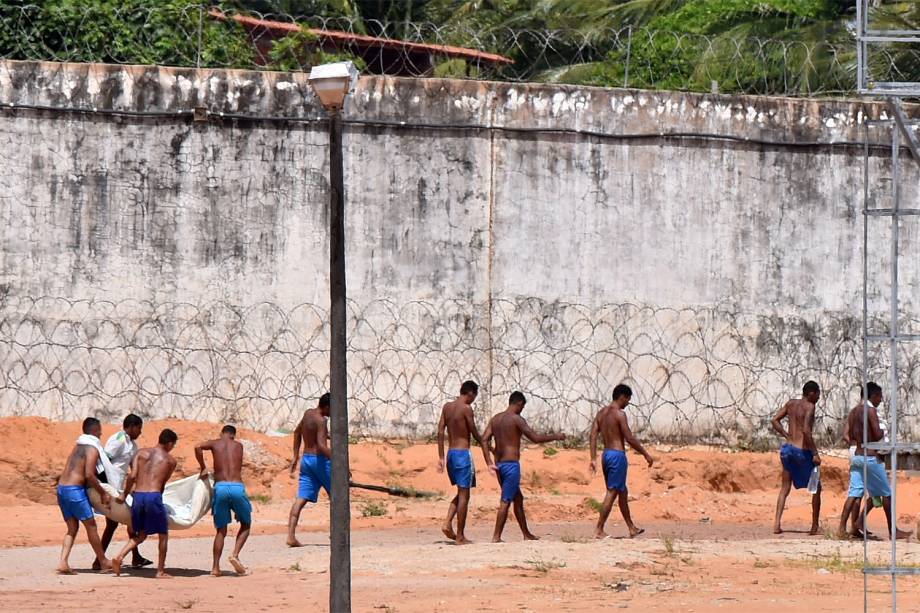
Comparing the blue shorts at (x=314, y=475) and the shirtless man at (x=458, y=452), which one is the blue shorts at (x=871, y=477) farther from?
the blue shorts at (x=314, y=475)

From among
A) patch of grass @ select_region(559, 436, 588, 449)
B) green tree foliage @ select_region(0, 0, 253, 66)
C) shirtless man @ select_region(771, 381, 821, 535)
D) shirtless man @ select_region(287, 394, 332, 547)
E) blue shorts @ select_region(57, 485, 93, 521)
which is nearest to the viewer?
blue shorts @ select_region(57, 485, 93, 521)

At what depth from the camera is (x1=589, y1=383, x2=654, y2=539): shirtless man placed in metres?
15.2

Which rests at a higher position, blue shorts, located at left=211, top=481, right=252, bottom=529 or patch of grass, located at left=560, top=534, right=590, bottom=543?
blue shorts, located at left=211, top=481, right=252, bottom=529

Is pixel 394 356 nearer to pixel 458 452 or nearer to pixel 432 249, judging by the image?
pixel 432 249

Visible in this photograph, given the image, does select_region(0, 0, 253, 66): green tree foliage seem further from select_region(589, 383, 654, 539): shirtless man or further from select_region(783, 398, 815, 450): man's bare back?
select_region(783, 398, 815, 450): man's bare back

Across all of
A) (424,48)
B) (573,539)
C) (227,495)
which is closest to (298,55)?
(424,48)

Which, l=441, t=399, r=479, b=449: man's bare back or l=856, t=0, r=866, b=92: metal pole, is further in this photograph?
l=441, t=399, r=479, b=449: man's bare back

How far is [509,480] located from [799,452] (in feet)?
10.1

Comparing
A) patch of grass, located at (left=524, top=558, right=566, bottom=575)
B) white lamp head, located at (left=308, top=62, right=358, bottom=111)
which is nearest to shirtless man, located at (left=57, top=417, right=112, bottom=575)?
patch of grass, located at (left=524, top=558, right=566, bottom=575)

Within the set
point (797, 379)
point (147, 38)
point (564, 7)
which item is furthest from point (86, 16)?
point (564, 7)

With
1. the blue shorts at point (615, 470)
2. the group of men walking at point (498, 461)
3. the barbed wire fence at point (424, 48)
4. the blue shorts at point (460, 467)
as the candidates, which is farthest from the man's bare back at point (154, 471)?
the barbed wire fence at point (424, 48)

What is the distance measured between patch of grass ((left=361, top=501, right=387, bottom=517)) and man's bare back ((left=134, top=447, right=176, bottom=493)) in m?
3.89

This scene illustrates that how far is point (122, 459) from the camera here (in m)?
13.9

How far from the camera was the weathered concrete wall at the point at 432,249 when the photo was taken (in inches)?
722
